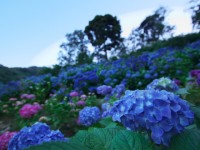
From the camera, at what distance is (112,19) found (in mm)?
30656

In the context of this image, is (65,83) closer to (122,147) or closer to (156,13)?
(122,147)

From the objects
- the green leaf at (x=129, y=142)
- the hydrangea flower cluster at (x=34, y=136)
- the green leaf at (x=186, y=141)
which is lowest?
the hydrangea flower cluster at (x=34, y=136)

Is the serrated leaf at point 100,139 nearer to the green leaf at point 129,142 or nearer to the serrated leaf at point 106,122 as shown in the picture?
the green leaf at point 129,142

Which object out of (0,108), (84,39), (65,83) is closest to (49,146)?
(0,108)

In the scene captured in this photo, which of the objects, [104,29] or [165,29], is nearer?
[165,29]

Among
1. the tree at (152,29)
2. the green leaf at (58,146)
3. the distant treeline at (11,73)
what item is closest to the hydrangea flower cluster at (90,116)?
the green leaf at (58,146)

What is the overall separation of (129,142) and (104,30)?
2880 centimetres

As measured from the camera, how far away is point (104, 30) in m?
29.6

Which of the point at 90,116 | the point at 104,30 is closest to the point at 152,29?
the point at 104,30

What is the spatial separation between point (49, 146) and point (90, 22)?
2980 cm

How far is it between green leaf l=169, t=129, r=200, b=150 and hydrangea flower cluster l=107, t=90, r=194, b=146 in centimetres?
3

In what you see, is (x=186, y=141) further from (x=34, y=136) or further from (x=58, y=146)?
(x=34, y=136)

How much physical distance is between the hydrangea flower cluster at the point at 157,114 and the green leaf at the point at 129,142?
0.35ft

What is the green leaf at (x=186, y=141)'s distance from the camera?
1.05 m
